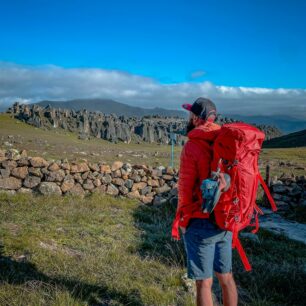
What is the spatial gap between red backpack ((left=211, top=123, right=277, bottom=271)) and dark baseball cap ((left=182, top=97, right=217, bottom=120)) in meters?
0.30

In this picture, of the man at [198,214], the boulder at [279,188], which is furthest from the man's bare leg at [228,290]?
the boulder at [279,188]

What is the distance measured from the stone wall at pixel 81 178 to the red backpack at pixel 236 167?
7.74 meters

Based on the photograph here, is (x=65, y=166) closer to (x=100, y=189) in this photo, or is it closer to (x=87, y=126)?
(x=100, y=189)

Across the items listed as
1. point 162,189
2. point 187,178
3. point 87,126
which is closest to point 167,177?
point 162,189

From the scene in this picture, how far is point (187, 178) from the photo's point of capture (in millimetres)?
3531

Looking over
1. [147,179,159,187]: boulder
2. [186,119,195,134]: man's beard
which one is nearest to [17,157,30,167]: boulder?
[147,179,159,187]: boulder

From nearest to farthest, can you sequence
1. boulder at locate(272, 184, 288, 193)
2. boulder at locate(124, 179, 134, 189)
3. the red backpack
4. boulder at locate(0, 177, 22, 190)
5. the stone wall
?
the red backpack
boulder at locate(0, 177, 22, 190)
the stone wall
boulder at locate(124, 179, 134, 189)
boulder at locate(272, 184, 288, 193)

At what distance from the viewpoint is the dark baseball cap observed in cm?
371

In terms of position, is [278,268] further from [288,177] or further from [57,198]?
[288,177]

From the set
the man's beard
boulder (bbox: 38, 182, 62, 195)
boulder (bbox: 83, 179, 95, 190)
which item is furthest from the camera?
boulder (bbox: 83, 179, 95, 190)

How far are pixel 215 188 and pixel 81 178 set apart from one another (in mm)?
8269

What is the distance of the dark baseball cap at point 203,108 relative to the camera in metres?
3.71

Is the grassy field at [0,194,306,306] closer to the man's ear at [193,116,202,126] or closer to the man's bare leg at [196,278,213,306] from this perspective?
the man's bare leg at [196,278,213,306]

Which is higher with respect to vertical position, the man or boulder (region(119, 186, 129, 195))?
the man
